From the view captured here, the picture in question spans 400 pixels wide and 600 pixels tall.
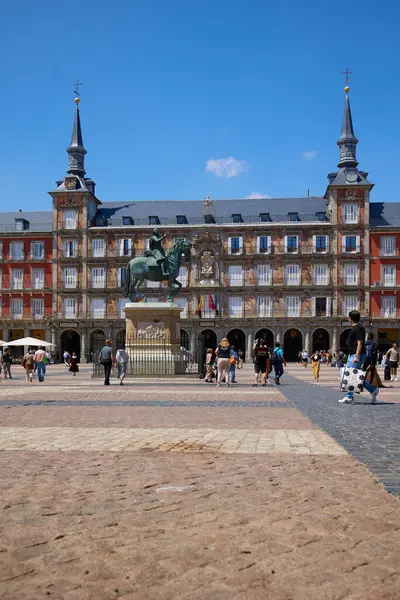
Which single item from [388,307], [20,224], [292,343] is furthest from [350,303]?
[20,224]

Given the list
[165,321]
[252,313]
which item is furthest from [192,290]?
[165,321]

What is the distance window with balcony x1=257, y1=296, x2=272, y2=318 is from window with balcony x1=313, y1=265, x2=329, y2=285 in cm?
464

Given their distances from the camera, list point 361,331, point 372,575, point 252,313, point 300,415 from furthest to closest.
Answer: point 252,313, point 361,331, point 300,415, point 372,575

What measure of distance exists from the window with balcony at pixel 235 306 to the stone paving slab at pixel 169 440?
5243cm

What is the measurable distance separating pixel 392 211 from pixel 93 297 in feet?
98.7

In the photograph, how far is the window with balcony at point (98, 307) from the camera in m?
62.7

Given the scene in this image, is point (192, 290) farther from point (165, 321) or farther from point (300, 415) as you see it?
point (300, 415)

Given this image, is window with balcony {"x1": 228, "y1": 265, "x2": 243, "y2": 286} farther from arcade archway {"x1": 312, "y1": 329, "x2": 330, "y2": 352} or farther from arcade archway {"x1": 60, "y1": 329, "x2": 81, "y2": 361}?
arcade archway {"x1": 60, "y1": 329, "x2": 81, "y2": 361}

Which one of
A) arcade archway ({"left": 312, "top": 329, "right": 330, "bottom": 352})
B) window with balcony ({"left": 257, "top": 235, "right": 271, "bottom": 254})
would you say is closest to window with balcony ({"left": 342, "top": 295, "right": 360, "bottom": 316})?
arcade archway ({"left": 312, "top": 329, "right": 330, "bottom": 352})

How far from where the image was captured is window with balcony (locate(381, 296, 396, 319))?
196ft

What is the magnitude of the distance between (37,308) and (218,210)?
20.4 metres

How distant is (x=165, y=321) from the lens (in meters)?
26.0

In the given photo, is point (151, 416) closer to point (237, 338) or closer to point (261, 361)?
point (261, 361)

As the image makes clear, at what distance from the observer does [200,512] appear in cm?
457
